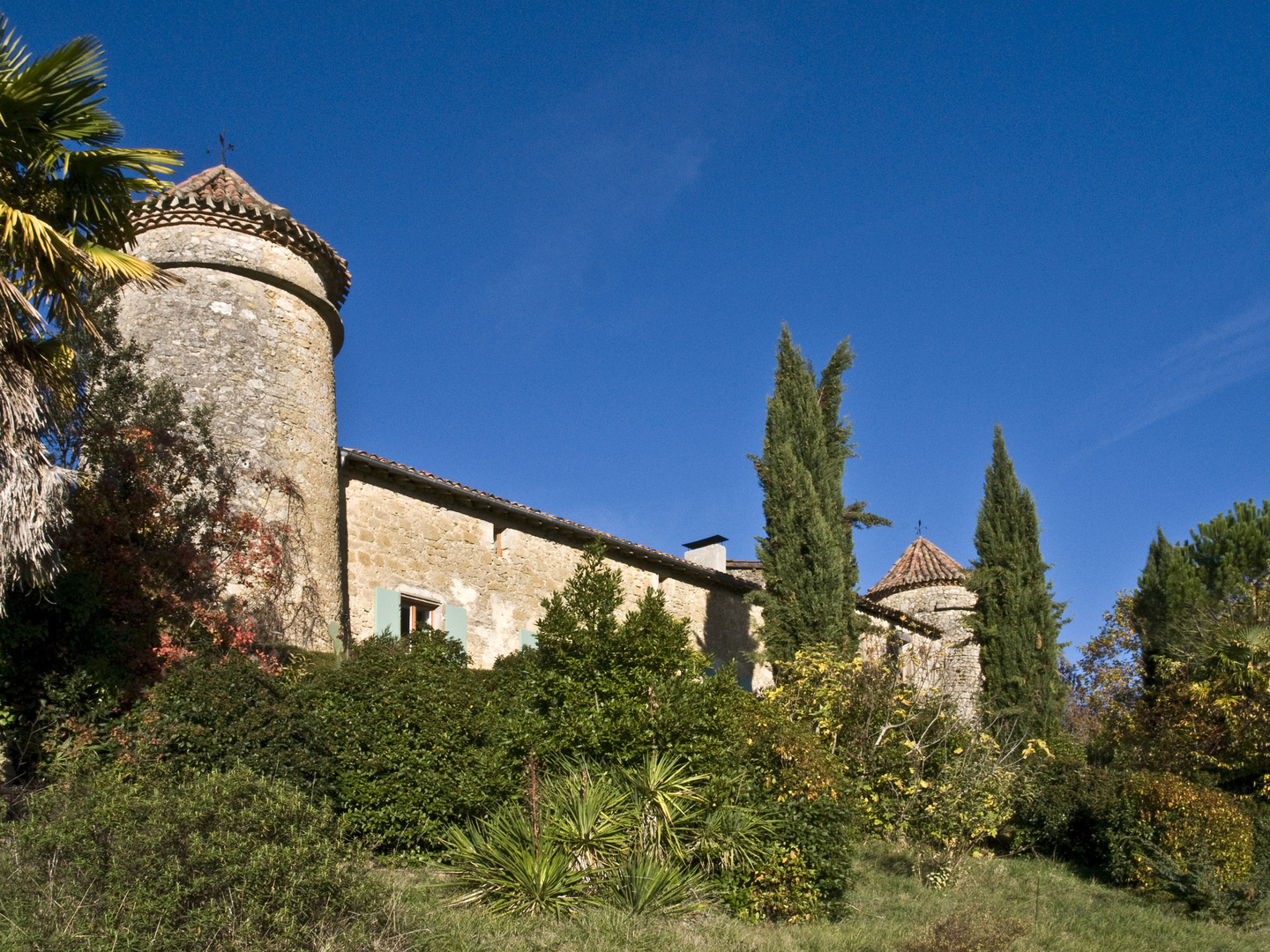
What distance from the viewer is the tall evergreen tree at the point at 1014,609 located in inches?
869

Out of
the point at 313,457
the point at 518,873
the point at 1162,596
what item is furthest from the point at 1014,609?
the point at 518,873

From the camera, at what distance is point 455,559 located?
15.5m

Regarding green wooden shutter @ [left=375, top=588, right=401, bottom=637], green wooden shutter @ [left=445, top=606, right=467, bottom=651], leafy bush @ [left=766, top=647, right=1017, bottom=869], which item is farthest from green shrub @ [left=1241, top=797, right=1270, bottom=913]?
green wooden shutter @ [left=375, top=588, right=401, bottom=637]

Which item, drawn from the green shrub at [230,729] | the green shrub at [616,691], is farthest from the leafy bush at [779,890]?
the green shrub at [230,729]

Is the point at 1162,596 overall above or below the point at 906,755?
above

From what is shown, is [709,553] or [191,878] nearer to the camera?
[191,878]

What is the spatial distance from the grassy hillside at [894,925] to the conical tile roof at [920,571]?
1549 centimetres

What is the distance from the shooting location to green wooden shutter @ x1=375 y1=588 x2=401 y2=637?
1403 cm

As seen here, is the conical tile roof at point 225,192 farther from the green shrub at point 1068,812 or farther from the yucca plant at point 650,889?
the green shrub at point 1068,812

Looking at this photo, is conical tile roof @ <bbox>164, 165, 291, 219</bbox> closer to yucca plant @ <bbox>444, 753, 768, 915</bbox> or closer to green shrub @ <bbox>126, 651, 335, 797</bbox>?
green shrub @ <bbox>126, 651, 335, 797</bbox>

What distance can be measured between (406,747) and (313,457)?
17.1 ft

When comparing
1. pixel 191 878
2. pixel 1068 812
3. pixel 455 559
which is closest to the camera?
pixel 191 878

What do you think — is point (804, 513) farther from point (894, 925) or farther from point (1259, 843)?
point (894, 925)

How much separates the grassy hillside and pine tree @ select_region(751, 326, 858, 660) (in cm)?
560
